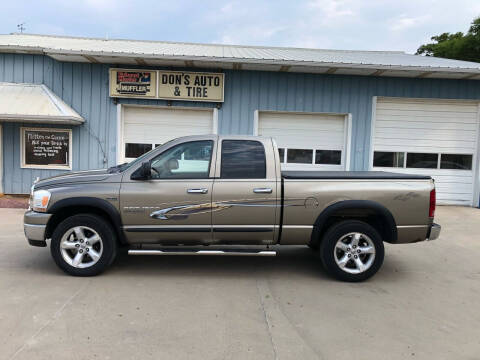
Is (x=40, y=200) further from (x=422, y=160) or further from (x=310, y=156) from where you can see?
(x=422, y=160)

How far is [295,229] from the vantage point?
5004 millimetres

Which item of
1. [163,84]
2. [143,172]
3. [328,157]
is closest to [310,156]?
[328,157]

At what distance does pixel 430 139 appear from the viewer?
38.6ft

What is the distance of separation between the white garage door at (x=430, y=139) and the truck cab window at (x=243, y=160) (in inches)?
300

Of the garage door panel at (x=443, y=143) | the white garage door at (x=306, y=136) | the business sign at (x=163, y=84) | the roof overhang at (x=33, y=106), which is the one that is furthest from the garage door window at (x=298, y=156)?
the roof overhang at (x=33, y=106)

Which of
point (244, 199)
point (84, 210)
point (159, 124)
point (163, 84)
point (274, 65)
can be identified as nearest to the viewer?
point (244, 199)

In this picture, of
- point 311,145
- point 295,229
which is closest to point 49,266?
point 295,229

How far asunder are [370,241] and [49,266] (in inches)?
174

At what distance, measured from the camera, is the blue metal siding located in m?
11.2

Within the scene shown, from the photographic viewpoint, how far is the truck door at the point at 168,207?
4.88m

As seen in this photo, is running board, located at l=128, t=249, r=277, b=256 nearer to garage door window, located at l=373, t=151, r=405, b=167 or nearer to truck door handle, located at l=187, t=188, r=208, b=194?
truck door handle, located at l=187, t=188, r=208, b=194

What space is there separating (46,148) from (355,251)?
32.0ft

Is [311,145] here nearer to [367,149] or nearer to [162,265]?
[367,149]

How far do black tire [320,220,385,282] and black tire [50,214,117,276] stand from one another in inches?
108
